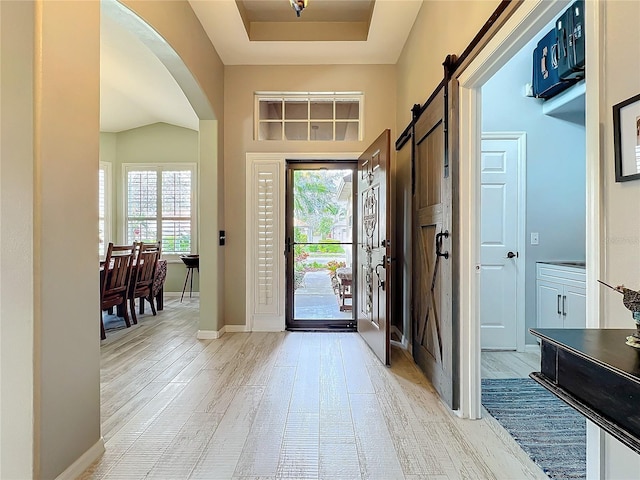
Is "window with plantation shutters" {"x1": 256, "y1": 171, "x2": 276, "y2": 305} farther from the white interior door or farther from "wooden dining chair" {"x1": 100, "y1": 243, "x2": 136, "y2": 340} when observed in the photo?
the white interior door

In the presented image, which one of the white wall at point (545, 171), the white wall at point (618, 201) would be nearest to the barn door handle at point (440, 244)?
the white wall at point (618, 201)

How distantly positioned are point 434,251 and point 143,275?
13.8 ft

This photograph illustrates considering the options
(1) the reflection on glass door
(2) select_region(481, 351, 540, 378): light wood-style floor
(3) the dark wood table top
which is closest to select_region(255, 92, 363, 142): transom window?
(1) the reflection on glass door

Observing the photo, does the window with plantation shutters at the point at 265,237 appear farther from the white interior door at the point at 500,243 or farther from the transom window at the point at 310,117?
the white interior door at the point at 500,243

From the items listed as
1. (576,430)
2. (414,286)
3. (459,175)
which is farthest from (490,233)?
(576,430)

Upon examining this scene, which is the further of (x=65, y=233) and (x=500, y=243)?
(x=500, y=243)

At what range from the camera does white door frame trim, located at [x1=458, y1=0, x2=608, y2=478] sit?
1.20 m

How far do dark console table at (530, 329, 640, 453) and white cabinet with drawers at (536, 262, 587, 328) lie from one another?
2456 mm

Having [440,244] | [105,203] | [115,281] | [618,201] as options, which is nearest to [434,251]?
[440,244]

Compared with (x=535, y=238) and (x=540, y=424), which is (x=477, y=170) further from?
(x=535, y=238)

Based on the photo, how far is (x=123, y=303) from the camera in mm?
4492

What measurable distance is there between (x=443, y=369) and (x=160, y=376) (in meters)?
2.25

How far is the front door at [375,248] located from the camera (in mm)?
3100

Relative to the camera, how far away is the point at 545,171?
11.6 feet
